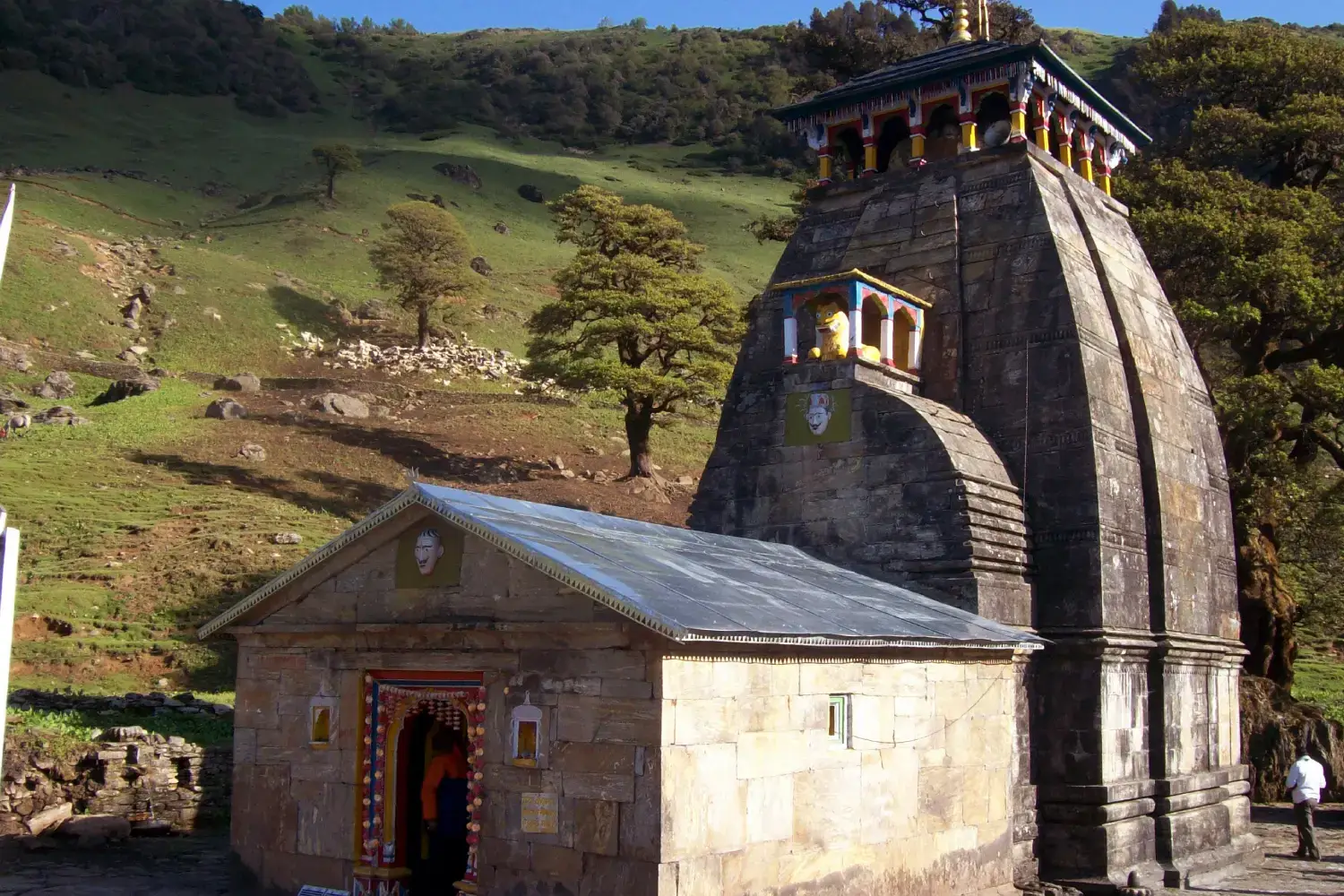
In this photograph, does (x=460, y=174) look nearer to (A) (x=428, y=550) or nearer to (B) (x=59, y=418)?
(B) (x=59, y=418)

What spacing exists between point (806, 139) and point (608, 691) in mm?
10471

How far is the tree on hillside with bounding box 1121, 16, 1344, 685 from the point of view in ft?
69.2

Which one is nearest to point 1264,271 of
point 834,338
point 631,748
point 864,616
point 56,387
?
point 834,338

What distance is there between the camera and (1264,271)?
20953 millimetres

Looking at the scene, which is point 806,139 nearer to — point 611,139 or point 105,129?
point 105,129

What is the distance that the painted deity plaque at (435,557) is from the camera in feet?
34.5

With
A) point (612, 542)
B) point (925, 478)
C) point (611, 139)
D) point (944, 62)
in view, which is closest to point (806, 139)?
point (944, 62)

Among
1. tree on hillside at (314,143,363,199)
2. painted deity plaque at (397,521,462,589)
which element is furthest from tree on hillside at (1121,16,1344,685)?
tree on hillside at (314,143,363,199)

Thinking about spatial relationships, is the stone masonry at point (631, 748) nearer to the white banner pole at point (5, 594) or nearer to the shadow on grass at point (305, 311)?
the white banner pole at point (5, 594)

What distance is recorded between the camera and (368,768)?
10.8 metres

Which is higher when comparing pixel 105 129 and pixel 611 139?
pixel 611 139

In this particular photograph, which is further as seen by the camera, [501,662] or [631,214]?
[631,214]

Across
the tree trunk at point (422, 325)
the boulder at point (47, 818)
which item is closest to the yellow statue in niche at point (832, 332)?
the boulder at point (47, 818)

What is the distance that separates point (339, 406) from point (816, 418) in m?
26.7
